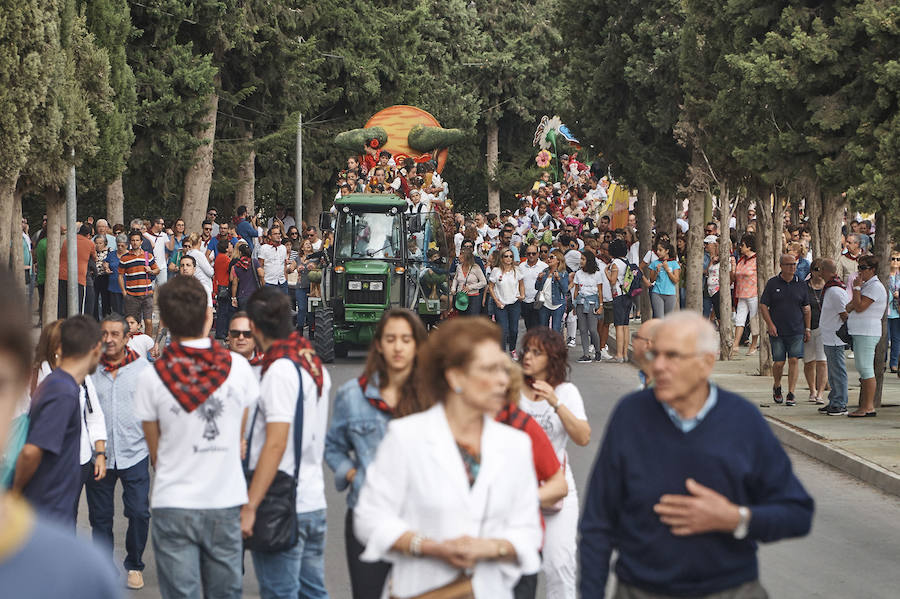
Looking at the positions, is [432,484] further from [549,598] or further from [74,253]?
[74,253]

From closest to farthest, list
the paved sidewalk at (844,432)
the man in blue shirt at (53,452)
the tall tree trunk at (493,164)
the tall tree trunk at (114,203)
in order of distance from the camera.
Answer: the man in blue shirt at (53,452)
the paved sidewalk at (844,432)
the tall tree trunk at (114,203)
the tall tree trunk at (493,164)

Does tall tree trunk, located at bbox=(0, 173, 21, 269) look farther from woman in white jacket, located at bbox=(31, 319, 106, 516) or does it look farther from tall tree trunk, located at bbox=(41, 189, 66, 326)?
woman in white jacket, located at bbox=(31, 319, 106, 516)

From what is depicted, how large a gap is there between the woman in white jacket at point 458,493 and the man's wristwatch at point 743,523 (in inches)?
23.0

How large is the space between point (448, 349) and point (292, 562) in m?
2.39

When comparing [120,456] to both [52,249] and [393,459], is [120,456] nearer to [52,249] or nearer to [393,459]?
[393,459]

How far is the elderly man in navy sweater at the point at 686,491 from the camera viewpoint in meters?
4.50

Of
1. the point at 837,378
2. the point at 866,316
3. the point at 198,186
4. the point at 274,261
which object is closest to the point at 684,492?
the point at 866,316

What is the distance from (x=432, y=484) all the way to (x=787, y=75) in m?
13.6

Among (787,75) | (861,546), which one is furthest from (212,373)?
(787,75)

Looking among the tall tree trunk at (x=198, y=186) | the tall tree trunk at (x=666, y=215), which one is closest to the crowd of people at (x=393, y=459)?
the tall tree trunk at (x=666, y=215)

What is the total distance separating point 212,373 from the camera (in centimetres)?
621

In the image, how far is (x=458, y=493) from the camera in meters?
4.23

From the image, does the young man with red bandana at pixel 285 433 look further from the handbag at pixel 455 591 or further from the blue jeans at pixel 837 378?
the blue jeans at pixel 837 378

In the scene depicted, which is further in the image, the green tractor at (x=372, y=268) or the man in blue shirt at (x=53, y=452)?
the green tractor at (x=372, y=268)
